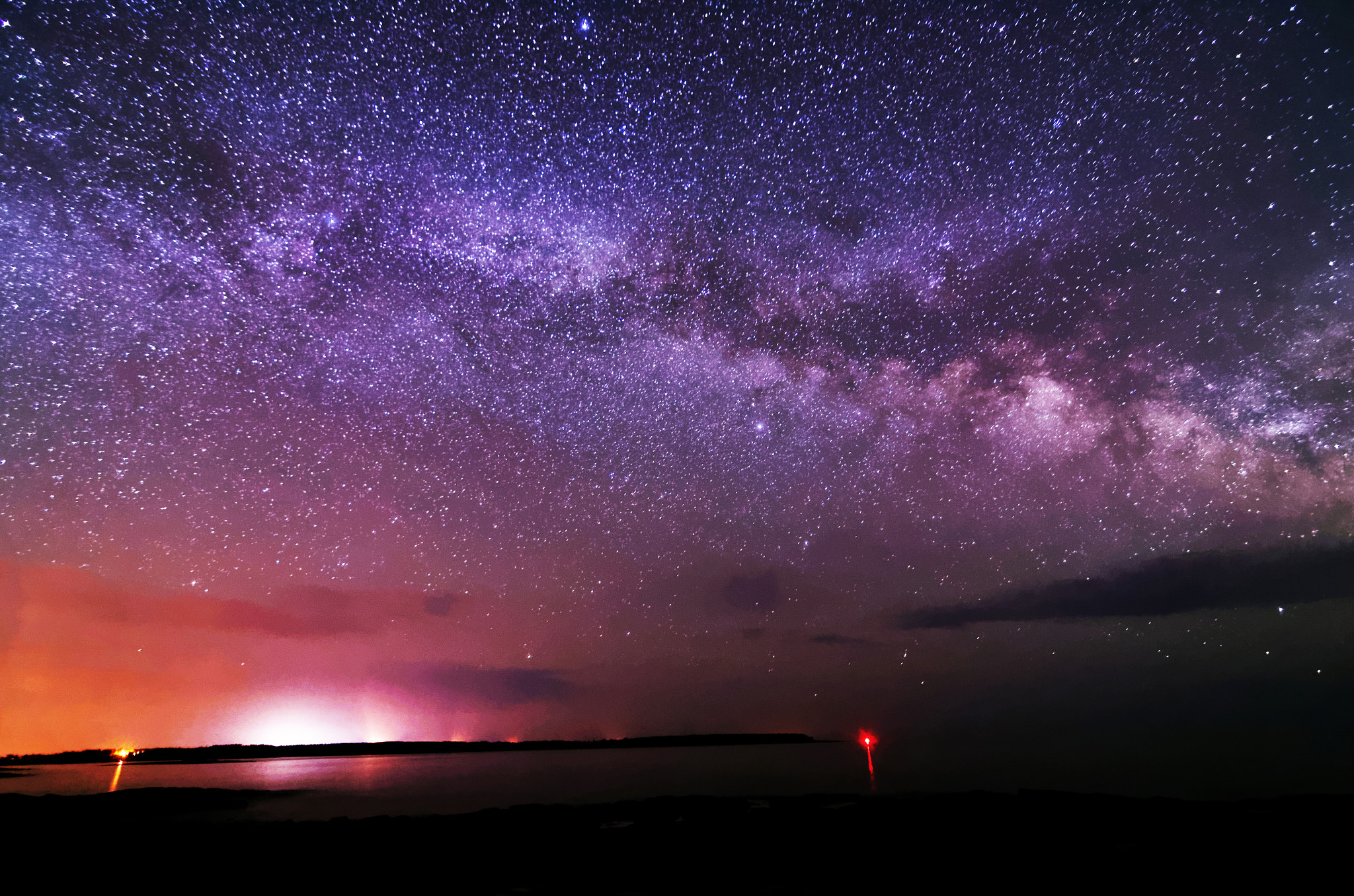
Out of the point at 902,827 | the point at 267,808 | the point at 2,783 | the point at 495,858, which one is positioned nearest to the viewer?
the point at 495,858

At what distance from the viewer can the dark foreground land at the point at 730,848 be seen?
42.0 feet

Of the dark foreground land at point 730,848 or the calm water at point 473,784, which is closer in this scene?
the dark foreground land at point 730,848

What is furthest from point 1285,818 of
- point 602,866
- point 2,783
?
point 2,783

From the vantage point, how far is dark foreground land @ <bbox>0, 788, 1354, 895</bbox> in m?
12.8

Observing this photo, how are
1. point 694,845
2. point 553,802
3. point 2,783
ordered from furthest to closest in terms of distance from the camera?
point 2,783, point 553,802, point 694,845

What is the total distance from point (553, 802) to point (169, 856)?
20342 millimetres

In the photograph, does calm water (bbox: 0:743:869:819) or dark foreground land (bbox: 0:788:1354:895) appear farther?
calm water (bbox: 0:743:869:819)

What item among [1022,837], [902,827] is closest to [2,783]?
[902,827]

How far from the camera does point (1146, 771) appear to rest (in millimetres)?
42406

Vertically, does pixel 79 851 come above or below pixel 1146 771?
above

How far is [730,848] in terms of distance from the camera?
1580 centimetres

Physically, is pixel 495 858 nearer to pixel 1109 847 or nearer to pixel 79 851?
pixel 79 851

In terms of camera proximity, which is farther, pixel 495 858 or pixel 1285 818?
pixel 1285 818

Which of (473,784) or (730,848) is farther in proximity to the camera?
(473,784)
